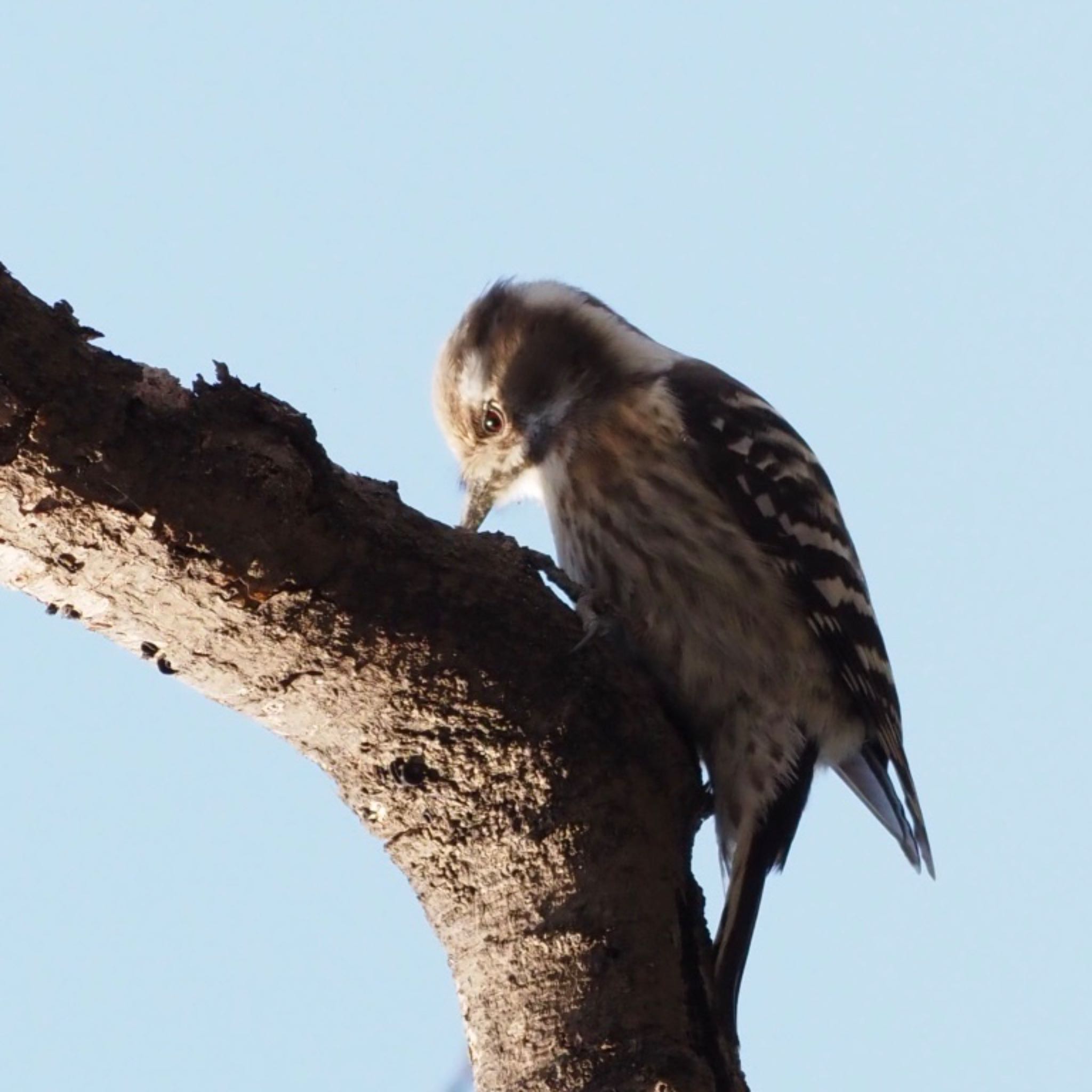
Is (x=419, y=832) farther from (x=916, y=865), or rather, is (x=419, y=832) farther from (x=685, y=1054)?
(x=916, y=865)

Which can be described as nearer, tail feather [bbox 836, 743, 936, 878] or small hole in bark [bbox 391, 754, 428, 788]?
small hole in bark [bbox 391, 754, 428, 788]

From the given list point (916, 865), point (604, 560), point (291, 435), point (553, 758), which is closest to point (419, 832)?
point (553, 758)

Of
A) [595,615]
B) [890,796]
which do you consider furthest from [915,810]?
[595,615]

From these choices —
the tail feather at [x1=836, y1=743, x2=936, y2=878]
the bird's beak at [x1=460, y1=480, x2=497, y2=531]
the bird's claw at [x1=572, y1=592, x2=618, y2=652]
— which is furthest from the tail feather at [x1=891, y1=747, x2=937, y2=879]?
the bird's beak at [x1=460, y1=480, x2=497, y2=531]

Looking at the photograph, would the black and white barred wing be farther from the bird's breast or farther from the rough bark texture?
the rough bark texture

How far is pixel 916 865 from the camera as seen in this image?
3951 mm

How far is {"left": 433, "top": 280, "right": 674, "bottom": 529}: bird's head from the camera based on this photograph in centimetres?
454

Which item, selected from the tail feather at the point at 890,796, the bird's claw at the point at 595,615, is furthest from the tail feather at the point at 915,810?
the bird's claw at the point at 595,615

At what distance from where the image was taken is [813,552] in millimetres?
3957

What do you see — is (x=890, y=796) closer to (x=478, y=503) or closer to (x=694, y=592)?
(x=694, y=592)

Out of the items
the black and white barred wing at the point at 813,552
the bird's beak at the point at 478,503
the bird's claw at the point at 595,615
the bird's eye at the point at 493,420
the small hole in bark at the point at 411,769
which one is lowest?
the small hole in bark at the point at 411,769

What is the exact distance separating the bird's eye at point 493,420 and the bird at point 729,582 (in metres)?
0.06

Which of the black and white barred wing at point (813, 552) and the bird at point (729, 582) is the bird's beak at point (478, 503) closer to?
the bird at point (729, 582)

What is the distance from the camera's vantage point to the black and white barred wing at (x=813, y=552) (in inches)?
152
